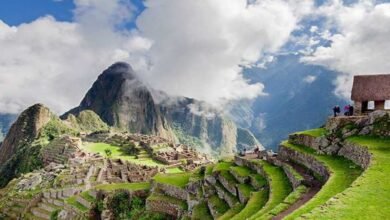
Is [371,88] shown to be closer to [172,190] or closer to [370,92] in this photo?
[370,92]

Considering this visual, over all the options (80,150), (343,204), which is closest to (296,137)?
(343,204)

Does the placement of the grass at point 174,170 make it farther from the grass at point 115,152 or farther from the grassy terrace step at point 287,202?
the grassy terrace step at point 287,202

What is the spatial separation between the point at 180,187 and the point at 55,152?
6691 centimetres

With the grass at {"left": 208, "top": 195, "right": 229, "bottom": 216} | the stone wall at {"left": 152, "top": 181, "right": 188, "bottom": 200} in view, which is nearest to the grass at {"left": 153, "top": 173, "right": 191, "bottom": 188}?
the stone wall at {"left": 152, "top": 181, "right": 188, "bottom": 200}

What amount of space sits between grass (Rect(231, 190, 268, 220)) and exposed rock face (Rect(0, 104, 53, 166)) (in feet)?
420

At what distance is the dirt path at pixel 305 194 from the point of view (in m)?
15.5

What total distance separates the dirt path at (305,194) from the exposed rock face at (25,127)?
127932 millimetres

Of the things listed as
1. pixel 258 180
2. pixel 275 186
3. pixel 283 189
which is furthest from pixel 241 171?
pixel 283 189

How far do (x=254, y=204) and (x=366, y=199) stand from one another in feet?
26.6

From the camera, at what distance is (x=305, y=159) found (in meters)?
23.7

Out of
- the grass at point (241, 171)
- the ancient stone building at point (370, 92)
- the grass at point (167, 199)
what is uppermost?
the ancient stone building at point (370, 92)

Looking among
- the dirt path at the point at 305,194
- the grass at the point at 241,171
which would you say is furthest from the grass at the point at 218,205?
the dirt path at the point at 305,194

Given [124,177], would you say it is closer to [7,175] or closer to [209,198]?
[209,198]

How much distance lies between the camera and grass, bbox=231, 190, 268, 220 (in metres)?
18.7
